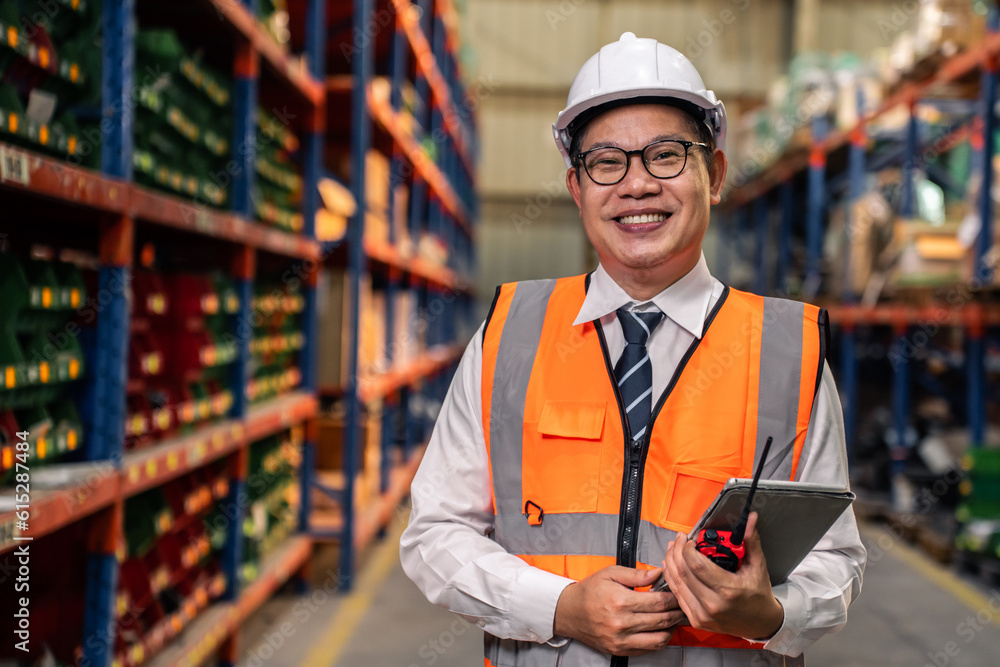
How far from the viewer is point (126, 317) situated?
2.61 m

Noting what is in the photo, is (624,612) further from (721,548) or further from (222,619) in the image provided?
(222,619)

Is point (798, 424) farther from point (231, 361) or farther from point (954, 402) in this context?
point (954, 402)

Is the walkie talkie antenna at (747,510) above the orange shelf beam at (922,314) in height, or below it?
below

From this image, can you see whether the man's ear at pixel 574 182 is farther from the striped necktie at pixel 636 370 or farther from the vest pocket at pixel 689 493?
the vest pocket at pixel 689 493

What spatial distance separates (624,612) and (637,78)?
0.93 meters

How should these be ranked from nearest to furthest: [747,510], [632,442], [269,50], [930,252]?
[747,510]
[632,442]
[269,50]
[930,252]

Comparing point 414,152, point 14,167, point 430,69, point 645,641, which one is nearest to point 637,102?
point 645,641

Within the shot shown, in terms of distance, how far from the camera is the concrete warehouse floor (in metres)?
4.24

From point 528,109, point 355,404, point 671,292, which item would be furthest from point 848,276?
point 528,109

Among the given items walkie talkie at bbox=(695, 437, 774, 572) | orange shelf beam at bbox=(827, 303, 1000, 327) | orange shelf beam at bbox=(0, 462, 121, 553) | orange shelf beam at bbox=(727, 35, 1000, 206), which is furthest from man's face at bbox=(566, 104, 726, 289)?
orange shelf beam at bbox=(727, 35, 1000, 206)

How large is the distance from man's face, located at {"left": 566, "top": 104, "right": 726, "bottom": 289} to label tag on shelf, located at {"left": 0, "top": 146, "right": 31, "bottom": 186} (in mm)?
1278

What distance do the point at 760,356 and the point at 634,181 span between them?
39cm

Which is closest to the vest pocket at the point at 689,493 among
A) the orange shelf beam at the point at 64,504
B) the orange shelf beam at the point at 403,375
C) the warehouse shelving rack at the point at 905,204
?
the orange shelf beam at the point at 64,504

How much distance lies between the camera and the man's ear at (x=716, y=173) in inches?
65.3
